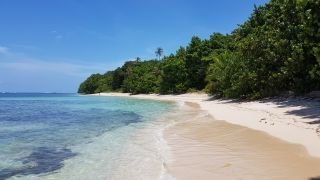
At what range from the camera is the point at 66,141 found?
543 inches

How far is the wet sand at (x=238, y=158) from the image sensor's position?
7.48m

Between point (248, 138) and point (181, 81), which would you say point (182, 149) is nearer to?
point (248, 138)

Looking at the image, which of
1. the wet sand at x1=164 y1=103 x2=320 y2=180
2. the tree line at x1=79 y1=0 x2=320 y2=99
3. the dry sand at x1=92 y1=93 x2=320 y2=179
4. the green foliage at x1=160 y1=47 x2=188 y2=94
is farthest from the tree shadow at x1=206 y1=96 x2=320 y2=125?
the green foliage at x1=160 y1=47 x2=188 y2=94

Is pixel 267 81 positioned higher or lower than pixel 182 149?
higher

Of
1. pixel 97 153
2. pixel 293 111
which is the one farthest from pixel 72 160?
pixel 293 111

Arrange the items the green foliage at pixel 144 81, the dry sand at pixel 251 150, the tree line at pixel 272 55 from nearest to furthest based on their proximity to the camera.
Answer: the dry sand at pixel 251 150 < the tree line at pixel 272 55 < the green foliage at pixel 144 81

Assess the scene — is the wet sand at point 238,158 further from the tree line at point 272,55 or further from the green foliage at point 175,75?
the green foliage at point 175,75

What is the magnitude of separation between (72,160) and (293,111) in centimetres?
1195

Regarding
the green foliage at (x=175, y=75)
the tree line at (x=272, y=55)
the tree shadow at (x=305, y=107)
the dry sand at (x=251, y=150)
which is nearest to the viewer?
the dry sand at (x=251, y=150)

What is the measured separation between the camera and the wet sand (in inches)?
295

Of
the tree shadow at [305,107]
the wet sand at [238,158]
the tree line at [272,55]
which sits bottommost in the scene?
the wet sand at [238,158]

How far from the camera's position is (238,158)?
9.01 metres

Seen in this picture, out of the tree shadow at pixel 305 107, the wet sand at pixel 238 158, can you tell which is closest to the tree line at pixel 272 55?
the tree shadow at pixel 305 107

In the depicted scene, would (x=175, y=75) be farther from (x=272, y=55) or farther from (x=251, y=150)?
(x=251, y=150)
